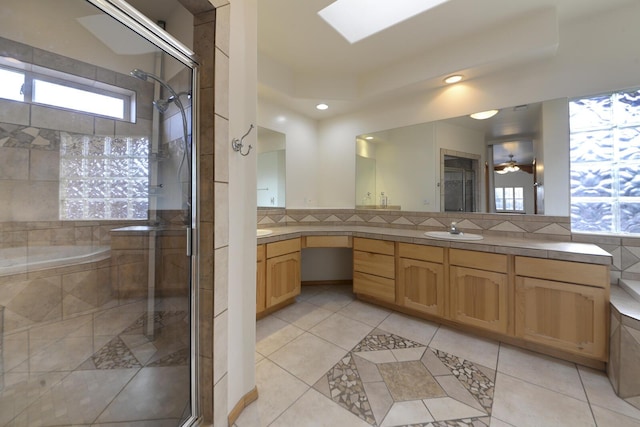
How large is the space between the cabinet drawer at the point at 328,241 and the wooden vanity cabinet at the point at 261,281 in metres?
0.59

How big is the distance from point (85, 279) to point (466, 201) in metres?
3.25

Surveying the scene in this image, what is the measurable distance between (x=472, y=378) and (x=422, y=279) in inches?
32.9

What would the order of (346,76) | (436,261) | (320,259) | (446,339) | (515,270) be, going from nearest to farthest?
(515,270) → (446,339) → (436,261) → (346,76) → (320,259)

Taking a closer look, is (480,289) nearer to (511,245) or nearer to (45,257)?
(511,245)

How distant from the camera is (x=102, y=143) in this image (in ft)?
5.37

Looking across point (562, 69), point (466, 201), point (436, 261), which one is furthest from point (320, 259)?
point (562, 69)

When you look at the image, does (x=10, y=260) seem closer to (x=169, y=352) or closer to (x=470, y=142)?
(x=169, y=352)

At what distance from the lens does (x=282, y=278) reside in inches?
96.3

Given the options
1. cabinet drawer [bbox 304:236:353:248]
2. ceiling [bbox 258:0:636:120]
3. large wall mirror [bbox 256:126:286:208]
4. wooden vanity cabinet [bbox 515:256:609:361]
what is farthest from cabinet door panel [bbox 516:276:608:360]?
large wall mirror [bbox 256:126:286:208]

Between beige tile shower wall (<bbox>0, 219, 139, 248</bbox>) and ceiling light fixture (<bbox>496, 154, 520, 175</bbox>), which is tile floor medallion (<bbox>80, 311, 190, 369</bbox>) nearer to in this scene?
beige tile shower wall (<bbox>0, 219, 139, 248</bbox>)

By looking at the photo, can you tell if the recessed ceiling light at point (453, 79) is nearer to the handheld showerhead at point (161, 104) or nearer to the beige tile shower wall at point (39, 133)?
the handheld showerhead at point (161, 104)

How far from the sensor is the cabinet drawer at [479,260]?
187 cm

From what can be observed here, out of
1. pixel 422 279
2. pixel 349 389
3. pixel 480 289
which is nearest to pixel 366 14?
pixel 422 279

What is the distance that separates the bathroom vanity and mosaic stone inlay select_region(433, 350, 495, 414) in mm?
420
